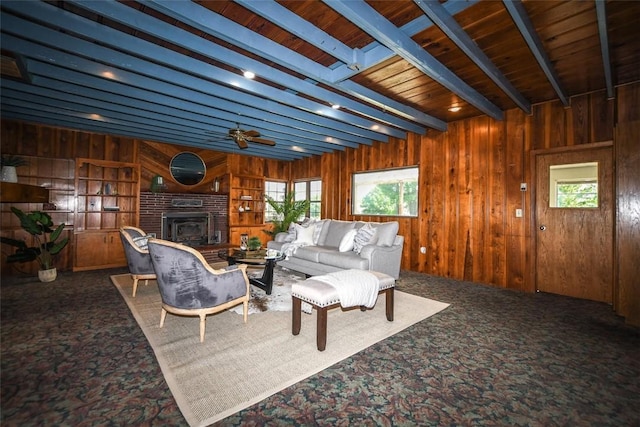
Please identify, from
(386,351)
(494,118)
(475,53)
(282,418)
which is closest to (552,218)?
(494,118)

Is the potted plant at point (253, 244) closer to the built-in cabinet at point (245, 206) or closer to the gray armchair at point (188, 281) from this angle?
the gray armchair at point (188, 281)

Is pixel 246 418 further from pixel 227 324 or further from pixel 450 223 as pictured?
pixel 450 223

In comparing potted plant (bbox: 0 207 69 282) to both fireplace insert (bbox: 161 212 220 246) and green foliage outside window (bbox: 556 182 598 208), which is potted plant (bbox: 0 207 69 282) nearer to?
fireplace insert (bbox: 161 212 220 246)

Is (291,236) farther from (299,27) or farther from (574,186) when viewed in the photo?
(574,186)

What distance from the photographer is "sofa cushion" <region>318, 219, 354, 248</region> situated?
508cm

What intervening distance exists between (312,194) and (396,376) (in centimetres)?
639

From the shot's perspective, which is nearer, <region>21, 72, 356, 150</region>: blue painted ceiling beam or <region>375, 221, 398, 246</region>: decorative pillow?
<region>21, 72, 356, 150</region>: blue painted ceiling beam

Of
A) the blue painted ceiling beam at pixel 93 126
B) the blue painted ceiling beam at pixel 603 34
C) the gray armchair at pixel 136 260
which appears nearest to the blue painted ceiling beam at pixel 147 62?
the gray armchair at pixel 136 260

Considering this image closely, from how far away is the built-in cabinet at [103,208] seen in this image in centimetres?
530

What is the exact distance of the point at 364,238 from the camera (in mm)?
4441

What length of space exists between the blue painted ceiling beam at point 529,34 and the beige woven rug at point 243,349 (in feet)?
9.35

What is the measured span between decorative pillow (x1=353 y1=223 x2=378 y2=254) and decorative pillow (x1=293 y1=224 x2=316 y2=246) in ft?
3.63

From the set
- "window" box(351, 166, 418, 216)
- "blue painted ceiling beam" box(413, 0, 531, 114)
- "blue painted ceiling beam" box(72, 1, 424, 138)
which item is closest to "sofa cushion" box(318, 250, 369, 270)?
"window" box(351, 166, 418, 216)

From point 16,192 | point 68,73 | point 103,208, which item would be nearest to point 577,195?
point 16,192
